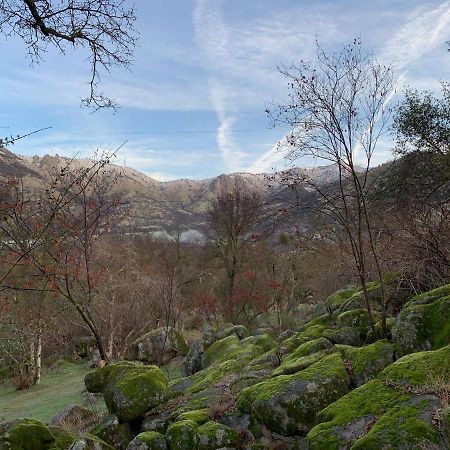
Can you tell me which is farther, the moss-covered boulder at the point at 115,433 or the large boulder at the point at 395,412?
the moss-covered boulder at the point at 115,433

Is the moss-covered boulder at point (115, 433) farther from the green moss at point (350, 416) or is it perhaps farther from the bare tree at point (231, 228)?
the bare tree at point (231, 228)

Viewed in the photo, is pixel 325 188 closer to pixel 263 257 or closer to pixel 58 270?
pixel 58 270

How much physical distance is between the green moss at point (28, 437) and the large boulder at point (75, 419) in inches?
138

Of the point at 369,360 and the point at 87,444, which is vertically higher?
the point at 369,360

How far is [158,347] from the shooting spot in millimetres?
20188

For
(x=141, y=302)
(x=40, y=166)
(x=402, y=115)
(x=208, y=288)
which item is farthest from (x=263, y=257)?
(x=40, y=166)

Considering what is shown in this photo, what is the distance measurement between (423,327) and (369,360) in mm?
931

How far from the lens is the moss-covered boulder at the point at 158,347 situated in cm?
2006

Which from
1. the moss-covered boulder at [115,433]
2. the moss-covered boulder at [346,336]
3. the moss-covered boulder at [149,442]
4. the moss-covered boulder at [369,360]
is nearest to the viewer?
the moss-covered boulder at [369,360]

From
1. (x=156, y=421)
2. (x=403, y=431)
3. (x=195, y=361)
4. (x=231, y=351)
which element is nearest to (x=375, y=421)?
(x=403, y=431)

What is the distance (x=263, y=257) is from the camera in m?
25.6

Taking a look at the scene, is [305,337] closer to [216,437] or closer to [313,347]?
[313,347]

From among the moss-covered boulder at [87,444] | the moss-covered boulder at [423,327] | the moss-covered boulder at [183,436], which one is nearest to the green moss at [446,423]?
the moss-covered boulder at [423,327]

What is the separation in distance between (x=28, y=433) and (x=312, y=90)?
7219 millimetres
